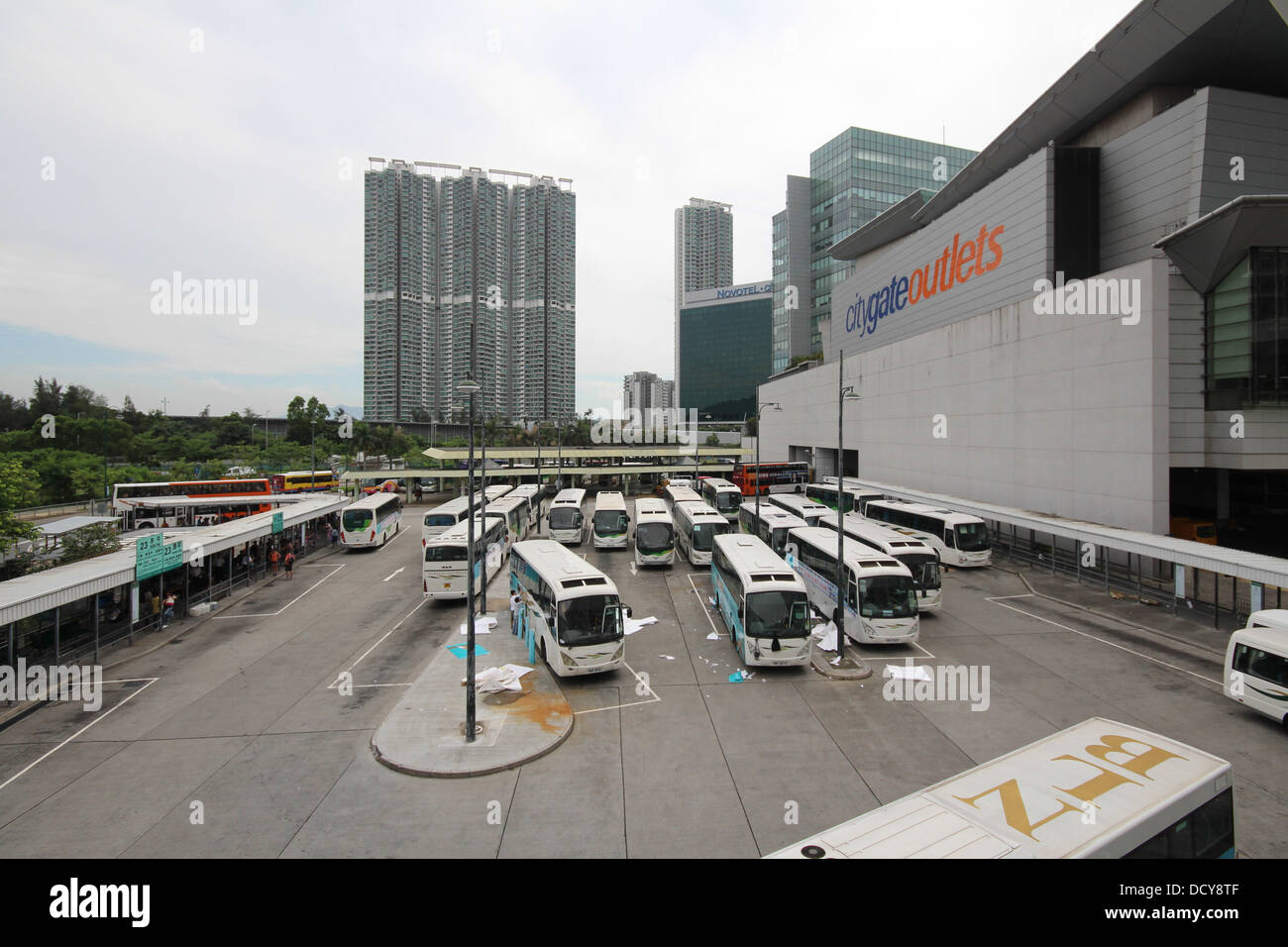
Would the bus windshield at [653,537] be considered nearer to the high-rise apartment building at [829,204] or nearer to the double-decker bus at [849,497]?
the double-decker bus at [849,497]

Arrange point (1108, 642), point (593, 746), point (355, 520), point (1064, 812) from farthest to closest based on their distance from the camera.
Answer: point (355, 520) → point (1108, 642) → point (593, 746) → point (1064, 812)

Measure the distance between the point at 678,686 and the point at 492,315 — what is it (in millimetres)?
89361

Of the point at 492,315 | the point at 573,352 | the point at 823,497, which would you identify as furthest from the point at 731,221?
the point at 823,497

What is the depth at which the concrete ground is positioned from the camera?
8.69 meters

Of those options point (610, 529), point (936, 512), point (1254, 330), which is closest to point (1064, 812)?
point (936, 512)

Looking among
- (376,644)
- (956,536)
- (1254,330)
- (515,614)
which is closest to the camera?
(376,644)

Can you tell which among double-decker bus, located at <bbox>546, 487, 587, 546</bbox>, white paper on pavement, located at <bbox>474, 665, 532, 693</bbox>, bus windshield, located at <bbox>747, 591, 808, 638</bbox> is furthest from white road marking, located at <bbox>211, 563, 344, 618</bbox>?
bus windshield, located at <bbox>747, 591, 808, 638</bbox>

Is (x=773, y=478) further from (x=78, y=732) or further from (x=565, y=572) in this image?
(x=78, y=732)

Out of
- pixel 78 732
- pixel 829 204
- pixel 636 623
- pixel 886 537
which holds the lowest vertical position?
pixel 78 732

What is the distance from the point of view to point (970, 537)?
2598 cm

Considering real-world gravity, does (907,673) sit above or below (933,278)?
below

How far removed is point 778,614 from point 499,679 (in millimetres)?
6739

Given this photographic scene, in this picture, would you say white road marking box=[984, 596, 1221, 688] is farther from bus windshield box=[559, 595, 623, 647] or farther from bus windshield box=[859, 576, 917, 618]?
bus windshield box=[559, 595, 623, 647]

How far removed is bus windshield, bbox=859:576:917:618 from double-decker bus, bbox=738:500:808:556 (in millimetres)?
7478
